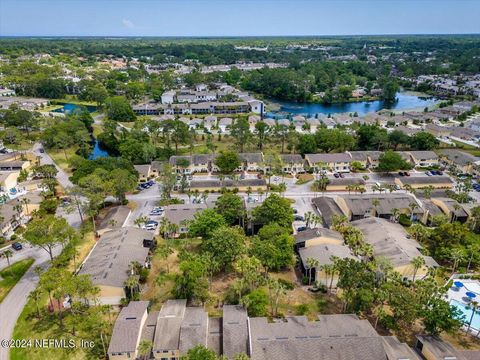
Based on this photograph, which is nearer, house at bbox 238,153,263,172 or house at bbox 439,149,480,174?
house at bbox 439,149,480,174

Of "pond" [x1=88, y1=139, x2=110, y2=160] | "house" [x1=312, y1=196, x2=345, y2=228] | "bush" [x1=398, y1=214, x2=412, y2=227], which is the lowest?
"pond" [x1=88, y1=139, x2=110, y2=160]

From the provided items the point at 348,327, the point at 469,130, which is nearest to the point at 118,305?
the point at 348,327

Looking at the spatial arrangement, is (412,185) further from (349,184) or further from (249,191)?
(249,191)

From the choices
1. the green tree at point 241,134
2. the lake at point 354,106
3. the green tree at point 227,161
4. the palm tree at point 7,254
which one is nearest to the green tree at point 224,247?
the palm tree at point 7,254

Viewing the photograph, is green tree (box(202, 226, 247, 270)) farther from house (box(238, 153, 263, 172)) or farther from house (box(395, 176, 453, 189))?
house (box(395, 176, 453, 189))

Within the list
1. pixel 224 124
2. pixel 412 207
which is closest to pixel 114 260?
pixel 412 207

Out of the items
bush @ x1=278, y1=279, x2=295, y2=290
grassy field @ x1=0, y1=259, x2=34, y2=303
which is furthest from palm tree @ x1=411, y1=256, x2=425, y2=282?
grassy field @ x1=0, y1=259, x2=34, y2=303
